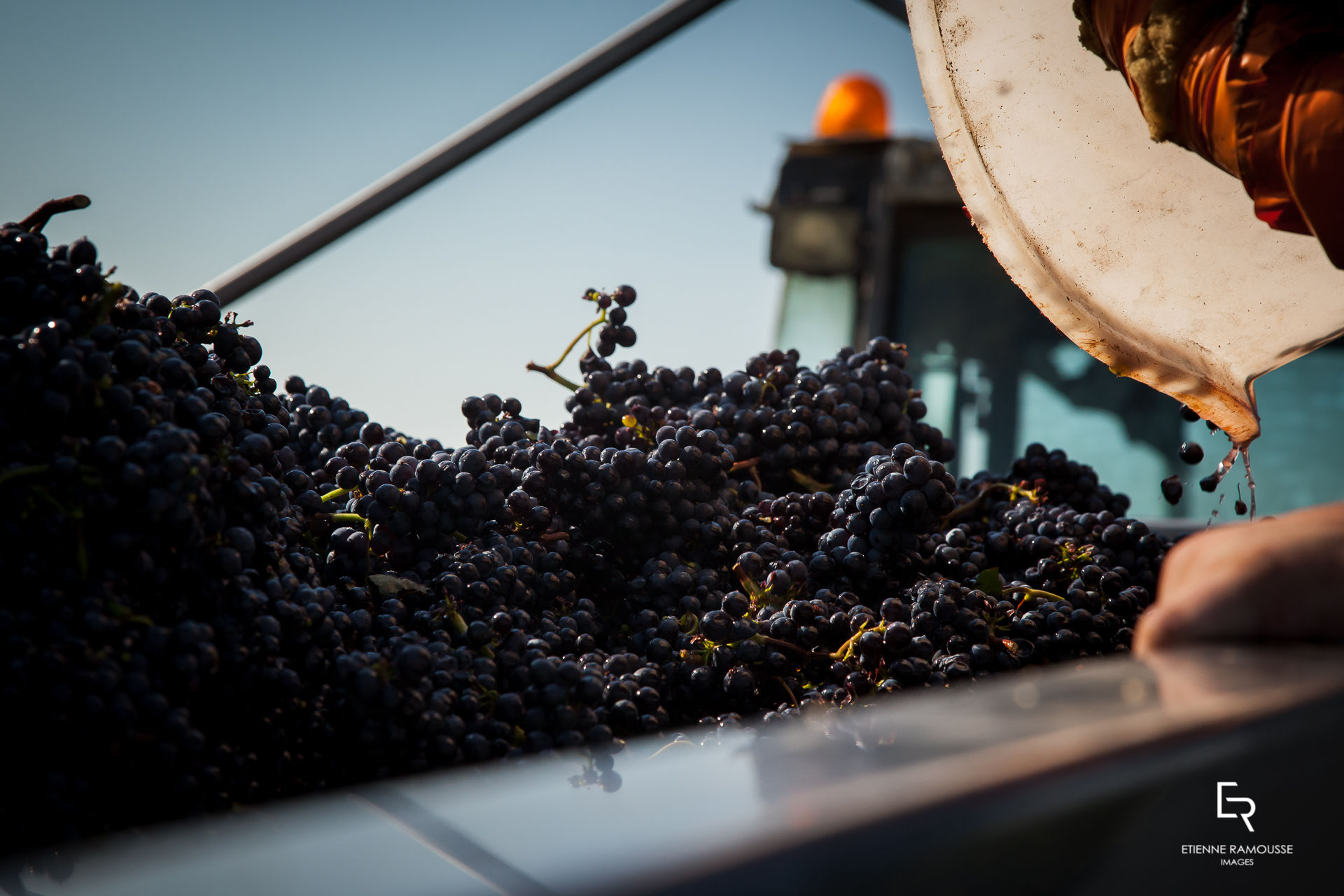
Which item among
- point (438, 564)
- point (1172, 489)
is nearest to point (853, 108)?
point (1172, 489)

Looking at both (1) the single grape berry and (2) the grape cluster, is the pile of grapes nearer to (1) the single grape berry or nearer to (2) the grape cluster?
(2) the grape cluster

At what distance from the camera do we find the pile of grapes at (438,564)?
45 cm

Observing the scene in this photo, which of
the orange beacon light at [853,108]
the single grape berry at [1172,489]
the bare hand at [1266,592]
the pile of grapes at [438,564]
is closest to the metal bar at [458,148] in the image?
the pile of grapes at [438,564]

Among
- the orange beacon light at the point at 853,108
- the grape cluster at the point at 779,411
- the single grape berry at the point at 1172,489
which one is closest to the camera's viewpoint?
the grape cluster at the point at 779,411

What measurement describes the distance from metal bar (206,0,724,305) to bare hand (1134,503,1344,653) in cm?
142

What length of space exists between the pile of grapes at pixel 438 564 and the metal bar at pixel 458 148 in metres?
0.69

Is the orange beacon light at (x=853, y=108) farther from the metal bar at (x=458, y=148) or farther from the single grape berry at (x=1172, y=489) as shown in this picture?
the single grape berry at (x=1172, y=489)

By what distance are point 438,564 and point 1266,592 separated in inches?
20.8

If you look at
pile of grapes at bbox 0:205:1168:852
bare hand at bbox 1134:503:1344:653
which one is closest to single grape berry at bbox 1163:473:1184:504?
pile of grapes at bbox 0:205:1168:852

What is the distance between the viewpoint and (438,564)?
66 cm

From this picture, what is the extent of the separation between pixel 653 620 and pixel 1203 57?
2.14 feet

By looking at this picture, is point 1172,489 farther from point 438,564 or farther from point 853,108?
point 853,108

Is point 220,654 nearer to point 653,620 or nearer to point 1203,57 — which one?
point 653,620

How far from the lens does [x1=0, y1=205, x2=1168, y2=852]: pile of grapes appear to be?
451mm
